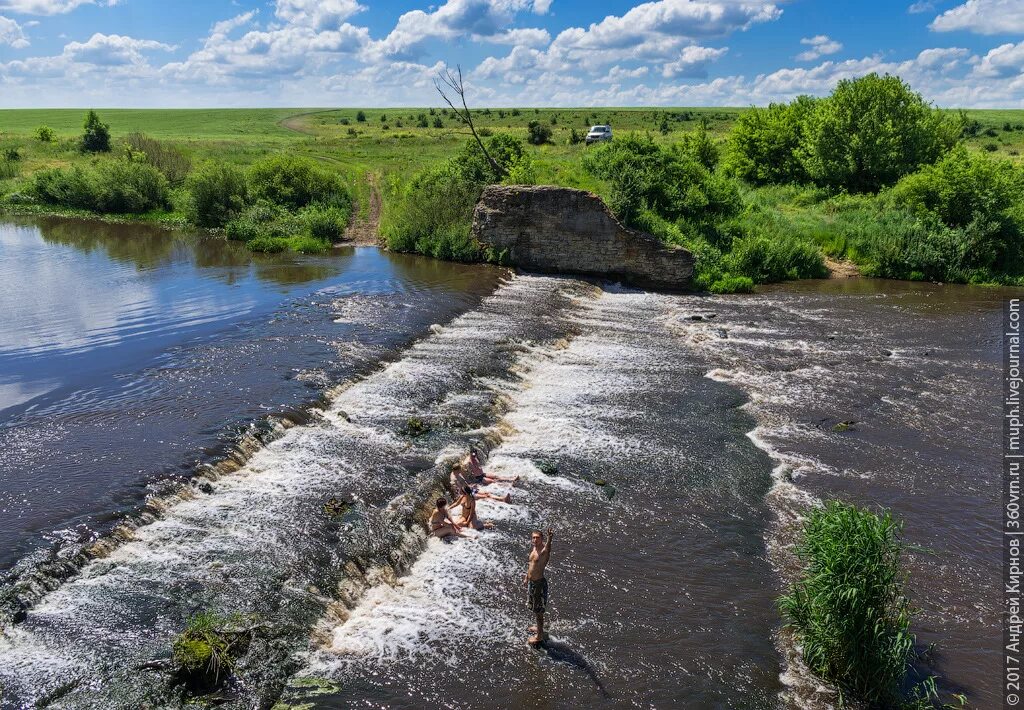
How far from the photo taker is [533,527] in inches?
491

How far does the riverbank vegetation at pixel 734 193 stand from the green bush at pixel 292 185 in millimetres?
131

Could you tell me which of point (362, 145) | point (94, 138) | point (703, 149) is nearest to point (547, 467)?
point (703, 149)

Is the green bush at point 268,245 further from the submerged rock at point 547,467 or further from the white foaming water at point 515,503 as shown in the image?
the submerged rock at point 547,467

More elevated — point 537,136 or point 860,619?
point 537,136

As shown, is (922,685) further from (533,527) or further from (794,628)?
(533,527)

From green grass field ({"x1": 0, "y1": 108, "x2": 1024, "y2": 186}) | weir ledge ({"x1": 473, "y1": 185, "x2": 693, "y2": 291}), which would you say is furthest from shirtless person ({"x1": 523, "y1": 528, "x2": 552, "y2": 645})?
green grass field ({"x1": 0, "y1": 108, "x2": 1024, "y2": 186})

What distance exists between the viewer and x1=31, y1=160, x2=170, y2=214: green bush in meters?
49.7

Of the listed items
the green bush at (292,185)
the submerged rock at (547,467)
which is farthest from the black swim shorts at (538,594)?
the green bush at (292,185)

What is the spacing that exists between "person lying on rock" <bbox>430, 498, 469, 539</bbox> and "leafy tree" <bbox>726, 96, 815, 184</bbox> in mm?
43129

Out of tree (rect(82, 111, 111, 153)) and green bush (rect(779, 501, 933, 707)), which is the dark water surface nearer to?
green bush (rect(779, 501, 933, 707))

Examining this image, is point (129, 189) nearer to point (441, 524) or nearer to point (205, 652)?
point (441, 524)

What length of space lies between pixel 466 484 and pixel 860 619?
682 centimetres

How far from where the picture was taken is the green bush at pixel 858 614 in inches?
344

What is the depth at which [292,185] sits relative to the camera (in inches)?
1790
